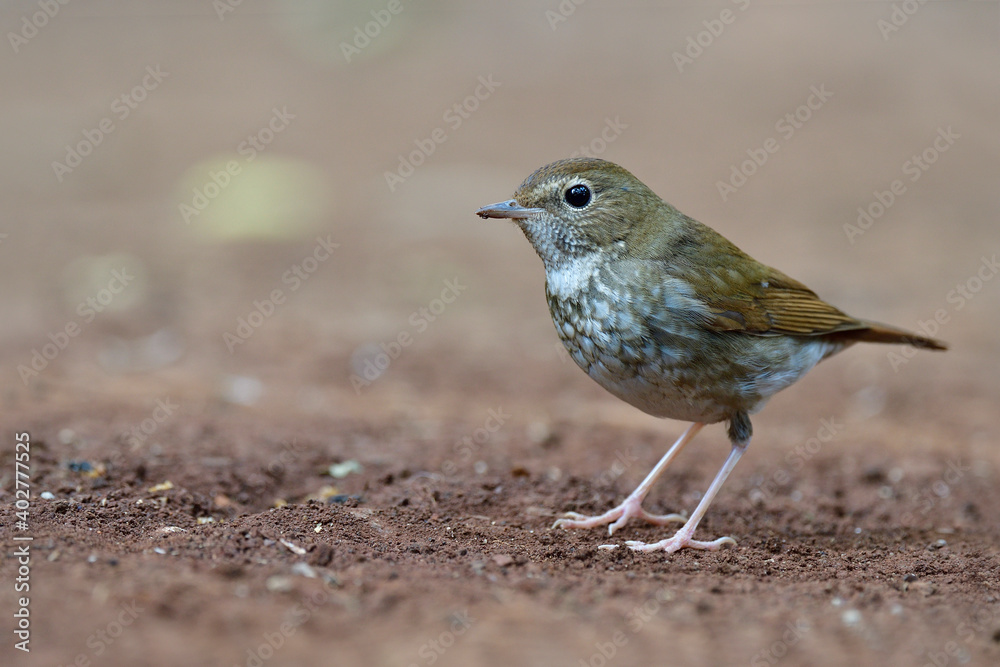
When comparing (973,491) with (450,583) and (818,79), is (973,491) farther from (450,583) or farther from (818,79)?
(818,79)

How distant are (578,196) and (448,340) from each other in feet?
17.1

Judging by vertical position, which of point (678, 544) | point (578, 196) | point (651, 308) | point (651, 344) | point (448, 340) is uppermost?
point (578, 196)

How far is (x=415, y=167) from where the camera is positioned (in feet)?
53.5

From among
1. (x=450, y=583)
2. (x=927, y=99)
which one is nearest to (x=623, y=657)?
(x=450, y=583)

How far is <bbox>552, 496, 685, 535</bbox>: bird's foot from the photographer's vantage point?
5730 mm

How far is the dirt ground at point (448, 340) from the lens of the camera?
12.5ft

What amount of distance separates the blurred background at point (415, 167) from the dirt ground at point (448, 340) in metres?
0.08

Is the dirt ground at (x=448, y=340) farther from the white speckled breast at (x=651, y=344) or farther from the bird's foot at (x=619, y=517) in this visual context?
the white speckled breast at (x=651, y=344)

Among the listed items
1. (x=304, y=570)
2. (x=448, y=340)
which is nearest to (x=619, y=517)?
(x=304, y=570)

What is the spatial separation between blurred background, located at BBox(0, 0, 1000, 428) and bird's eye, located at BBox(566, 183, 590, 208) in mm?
3711

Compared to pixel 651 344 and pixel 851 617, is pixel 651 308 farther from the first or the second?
pixel 851 617

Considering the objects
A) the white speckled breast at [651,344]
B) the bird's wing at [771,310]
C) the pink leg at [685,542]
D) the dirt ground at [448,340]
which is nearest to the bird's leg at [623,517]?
the dirt ground at [448,340]

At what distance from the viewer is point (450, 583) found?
4066 millimetres

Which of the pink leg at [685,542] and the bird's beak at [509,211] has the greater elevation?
the bird's beak at [509,211]
